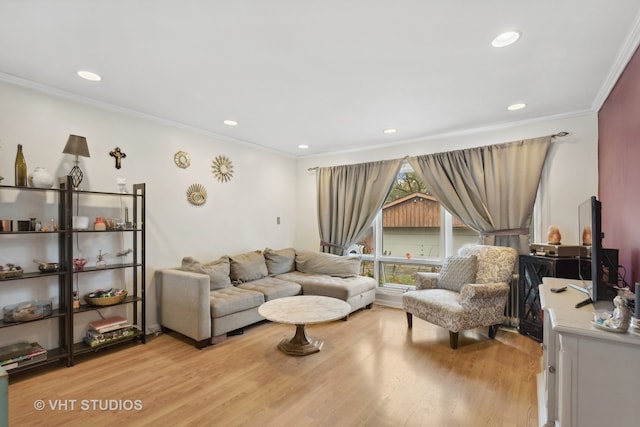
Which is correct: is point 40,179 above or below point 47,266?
above

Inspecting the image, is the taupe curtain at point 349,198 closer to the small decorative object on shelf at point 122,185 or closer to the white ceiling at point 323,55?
the white ceiling at point 323,55

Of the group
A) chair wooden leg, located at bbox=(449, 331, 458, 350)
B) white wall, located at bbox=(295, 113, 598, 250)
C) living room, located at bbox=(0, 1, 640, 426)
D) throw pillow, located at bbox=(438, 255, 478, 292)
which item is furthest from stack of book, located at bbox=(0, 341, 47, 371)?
white wall, located at bbox=(295, 113, 598, 250)

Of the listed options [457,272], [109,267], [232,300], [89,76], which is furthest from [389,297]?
[89,76]

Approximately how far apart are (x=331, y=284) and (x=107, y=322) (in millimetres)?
2478

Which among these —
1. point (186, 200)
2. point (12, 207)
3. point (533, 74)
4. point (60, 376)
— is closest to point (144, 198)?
point (186, 200)

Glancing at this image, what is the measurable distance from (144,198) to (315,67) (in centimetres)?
221

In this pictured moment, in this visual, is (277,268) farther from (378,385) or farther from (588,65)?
(588,65)

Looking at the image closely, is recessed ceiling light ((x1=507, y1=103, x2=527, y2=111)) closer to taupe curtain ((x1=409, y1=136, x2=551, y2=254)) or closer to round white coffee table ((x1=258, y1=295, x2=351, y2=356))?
taupe curtain ((x1=409, y1=136, x2=551, y2=254))

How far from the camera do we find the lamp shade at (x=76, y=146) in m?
2.71

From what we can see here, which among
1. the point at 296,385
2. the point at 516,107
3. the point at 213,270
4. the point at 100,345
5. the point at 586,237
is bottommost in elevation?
the point at 296,385

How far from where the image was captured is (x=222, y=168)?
4219 millimetres

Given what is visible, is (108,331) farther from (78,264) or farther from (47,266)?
(47,266)

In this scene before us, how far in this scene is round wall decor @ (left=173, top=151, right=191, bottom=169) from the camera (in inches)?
145

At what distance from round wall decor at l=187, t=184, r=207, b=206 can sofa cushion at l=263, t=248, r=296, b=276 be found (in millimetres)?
1252
